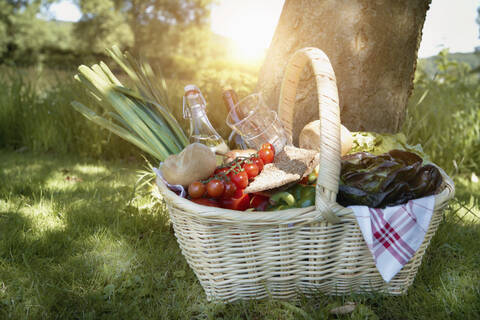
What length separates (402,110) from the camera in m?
2.61

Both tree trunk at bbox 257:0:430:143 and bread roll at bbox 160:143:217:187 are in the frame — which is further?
tree trunk at bbox 257:0:430:143

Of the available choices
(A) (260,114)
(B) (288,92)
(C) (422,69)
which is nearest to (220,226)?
(A) (260,114)

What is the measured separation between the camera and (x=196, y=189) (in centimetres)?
159

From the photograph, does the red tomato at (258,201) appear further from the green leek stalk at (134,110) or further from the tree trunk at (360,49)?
the tree trunk at (360,49)

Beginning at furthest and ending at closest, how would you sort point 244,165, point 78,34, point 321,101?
point 78,34, point 244,165, point 321,101

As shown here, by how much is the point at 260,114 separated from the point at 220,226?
0.83 meters

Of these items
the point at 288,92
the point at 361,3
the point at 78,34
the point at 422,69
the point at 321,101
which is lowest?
→ the point at 78,34

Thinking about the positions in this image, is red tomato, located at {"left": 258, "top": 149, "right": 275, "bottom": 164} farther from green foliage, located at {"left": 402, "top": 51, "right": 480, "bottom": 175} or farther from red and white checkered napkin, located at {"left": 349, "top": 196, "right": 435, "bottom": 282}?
green foliage, located at {"left": 402, "top": 51, "right": 480, "bottom": 175}

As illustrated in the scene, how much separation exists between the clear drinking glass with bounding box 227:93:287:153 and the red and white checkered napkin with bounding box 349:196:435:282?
70 centimetres

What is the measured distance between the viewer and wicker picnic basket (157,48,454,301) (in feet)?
4.33

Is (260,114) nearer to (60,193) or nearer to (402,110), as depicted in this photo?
(402,110)

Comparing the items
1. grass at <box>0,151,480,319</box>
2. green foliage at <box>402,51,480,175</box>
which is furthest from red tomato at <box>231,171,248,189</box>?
green foliage at <box>402,51,480,175</box>

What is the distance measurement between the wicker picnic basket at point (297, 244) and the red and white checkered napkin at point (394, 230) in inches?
2.0

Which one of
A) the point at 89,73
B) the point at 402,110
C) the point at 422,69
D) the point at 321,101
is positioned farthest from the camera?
the point at 422,69
